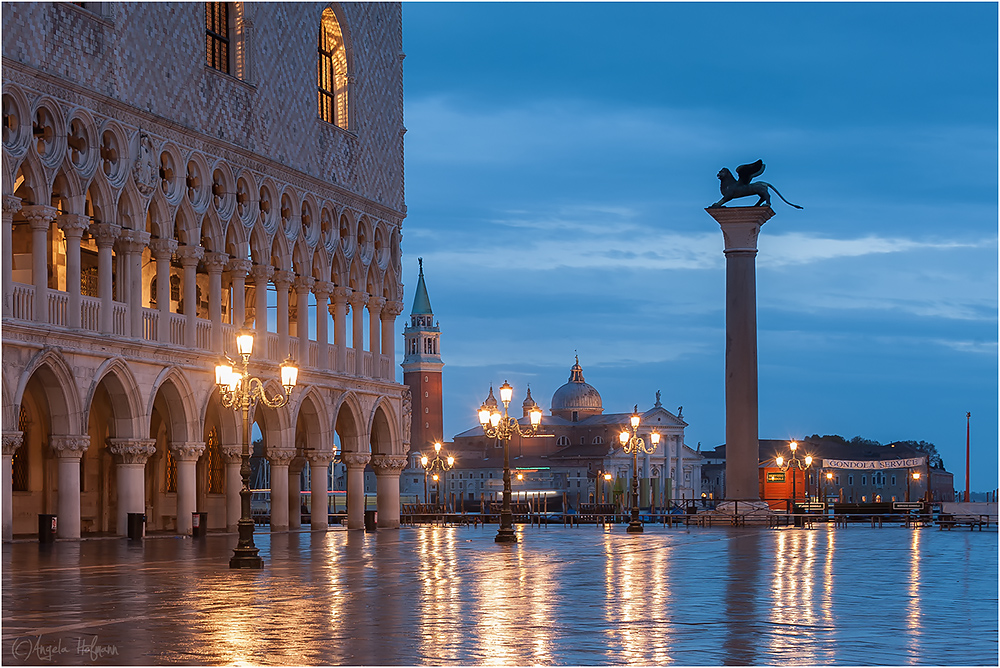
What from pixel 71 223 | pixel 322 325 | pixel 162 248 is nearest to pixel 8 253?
pixel 71 223

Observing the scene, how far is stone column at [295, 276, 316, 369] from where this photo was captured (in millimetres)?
39562

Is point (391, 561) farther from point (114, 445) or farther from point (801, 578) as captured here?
point (114, 445)

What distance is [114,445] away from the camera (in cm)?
3212

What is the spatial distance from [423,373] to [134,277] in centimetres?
11143

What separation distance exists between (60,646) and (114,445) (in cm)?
2165

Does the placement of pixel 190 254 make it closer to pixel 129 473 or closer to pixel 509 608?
pixel 129 473

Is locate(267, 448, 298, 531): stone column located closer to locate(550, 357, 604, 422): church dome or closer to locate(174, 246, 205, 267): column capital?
locate(174, 246, 205, 267): column capital

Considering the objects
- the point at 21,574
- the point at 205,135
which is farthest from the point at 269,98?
the point at 21,574

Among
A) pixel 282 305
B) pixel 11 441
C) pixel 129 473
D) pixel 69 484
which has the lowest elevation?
pixel 69 484

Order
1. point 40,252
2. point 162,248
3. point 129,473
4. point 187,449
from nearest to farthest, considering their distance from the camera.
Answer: point 40,252
point 129,473
point 162,248
point 187,449

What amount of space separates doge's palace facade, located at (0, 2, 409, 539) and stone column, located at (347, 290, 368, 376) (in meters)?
0.07

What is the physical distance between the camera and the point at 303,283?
130 feet

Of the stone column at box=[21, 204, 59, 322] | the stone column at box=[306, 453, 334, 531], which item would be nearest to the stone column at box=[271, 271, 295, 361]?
the stone column at box=[306, 453, 334, 531]

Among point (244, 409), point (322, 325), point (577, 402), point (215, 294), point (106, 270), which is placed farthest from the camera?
point (577, 402)
